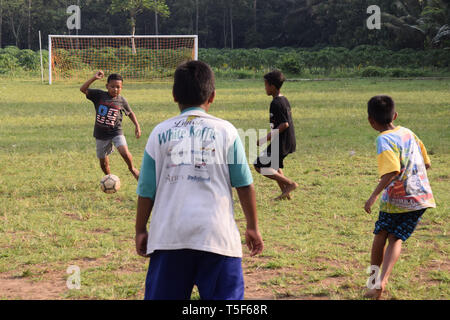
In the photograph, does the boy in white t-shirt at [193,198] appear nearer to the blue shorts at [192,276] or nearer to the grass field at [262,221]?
the blue shorts at [192,276]

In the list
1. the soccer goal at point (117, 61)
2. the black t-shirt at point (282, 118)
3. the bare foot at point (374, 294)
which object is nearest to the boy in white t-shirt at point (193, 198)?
the bare foot at point (374, 294)

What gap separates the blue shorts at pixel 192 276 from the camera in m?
2.59

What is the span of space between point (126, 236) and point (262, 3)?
6113cm

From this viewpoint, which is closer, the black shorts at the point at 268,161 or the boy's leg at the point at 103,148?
the black shorts at the point at 268,161

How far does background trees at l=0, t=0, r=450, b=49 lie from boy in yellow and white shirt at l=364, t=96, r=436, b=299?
1845 inches

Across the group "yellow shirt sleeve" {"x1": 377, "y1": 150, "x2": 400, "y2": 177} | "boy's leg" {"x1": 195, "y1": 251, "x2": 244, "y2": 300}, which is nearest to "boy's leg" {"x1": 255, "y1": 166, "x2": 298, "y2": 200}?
"yellow shirt sleeve" {"x1": 377, "y1": 150, "x2": 400, "y2": 177}

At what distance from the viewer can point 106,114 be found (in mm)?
7375

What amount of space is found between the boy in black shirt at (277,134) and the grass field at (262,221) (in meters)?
0.40

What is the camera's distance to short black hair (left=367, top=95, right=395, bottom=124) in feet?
12.7

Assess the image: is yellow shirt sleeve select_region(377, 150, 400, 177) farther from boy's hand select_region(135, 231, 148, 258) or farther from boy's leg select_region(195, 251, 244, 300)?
boy's hand select_region(135, 231, 148, 258)

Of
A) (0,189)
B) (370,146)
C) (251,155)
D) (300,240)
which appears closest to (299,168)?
(251,155)

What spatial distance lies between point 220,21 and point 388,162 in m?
62.7

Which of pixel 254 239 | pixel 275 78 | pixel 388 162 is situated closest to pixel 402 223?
pixel 388 162

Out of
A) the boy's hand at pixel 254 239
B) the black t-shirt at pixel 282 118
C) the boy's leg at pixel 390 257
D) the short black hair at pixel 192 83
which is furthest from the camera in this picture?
the black t-shirt at pixel 282 118
